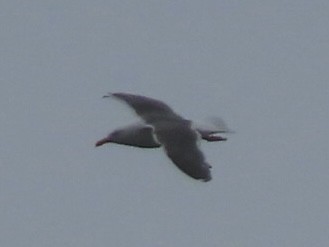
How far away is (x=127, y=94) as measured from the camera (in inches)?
1617

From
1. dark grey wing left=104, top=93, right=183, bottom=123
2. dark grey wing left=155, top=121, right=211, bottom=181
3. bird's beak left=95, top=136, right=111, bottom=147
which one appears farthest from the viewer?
dark grey wing left=104, top=93, right=183, bottom=123

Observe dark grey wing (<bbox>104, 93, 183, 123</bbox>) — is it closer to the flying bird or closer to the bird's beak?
the flying bird

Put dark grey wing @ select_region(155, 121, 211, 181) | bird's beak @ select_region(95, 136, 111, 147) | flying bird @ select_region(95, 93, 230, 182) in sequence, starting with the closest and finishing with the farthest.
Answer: dark grey wing @ select_region(155, 121, 211, 181) → flying bird @ select_region(95, 93, 230, 182) → bird's beak @ select_region(95, 136, 111, 147)

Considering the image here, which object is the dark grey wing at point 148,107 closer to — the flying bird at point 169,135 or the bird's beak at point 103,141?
the flying bird at point 169,135

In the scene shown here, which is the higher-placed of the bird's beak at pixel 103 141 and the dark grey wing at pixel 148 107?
the dark grey wing at pixel 148 107

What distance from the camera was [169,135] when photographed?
38000mm

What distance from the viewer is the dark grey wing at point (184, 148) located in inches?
1443

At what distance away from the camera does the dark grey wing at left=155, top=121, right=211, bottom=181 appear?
120 ft

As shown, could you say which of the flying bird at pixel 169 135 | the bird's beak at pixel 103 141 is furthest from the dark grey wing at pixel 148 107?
the bird's beak at pixel 103 141

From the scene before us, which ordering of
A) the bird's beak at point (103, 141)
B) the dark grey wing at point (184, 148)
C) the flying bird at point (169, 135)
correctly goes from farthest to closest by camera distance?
the bird's beak at point (103, 141)
the flying bird at point (169, 135)
the dark grey wing at point (184, 148)

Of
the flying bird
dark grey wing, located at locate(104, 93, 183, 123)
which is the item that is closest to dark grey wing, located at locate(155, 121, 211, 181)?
the flying bird

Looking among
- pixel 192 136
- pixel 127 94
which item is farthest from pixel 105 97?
pixel 192 136

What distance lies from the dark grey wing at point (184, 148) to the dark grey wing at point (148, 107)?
789 millimetres

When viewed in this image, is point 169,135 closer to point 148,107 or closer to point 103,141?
point 103,141
